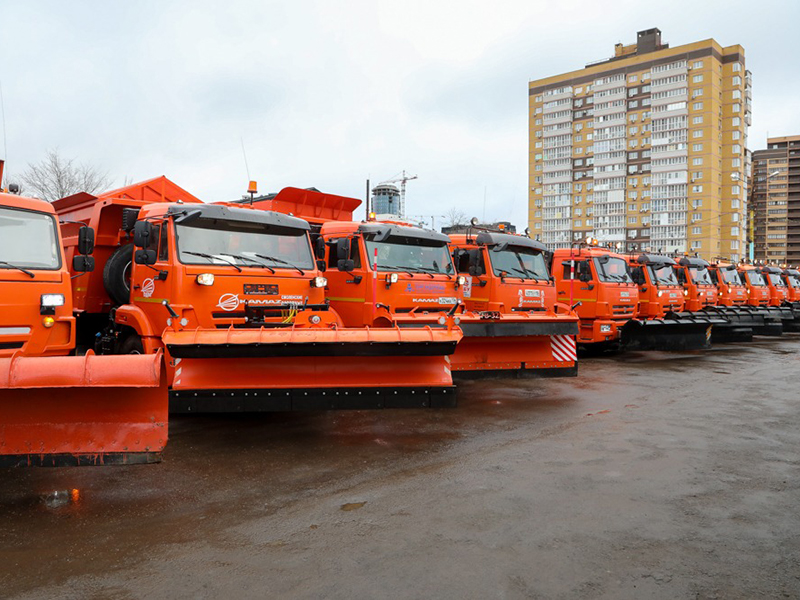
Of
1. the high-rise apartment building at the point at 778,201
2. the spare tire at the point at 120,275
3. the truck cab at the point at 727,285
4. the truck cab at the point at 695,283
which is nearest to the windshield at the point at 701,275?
the truck cab at the point at 695,283

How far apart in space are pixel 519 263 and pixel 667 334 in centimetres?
651

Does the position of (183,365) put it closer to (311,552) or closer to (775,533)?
(311,552)

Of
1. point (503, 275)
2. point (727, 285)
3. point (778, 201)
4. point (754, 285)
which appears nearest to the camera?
point (503, 275)

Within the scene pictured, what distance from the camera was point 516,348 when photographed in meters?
8.81

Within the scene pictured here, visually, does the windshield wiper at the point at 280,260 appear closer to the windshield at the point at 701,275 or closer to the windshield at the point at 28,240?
the windshield at the point at 28,240

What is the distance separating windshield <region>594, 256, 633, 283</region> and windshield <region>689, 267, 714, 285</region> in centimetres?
542

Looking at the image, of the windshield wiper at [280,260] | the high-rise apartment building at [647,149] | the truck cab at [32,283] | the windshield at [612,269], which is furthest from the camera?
the high-rise apartment building at [647,149]

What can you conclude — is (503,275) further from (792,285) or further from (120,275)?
(792,285)

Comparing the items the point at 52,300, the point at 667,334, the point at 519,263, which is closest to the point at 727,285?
the point at 667,334

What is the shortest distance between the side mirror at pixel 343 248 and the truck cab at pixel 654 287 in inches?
378

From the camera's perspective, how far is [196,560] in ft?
11.4

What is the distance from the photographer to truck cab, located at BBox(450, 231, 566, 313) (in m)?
10.3

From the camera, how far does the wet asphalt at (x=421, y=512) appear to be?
3.24 m

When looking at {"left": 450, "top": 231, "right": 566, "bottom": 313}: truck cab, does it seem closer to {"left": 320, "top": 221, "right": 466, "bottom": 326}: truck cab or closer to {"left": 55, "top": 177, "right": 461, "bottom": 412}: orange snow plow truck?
{"left": 320, "top": 221, "right": 466, "bottom": 326}: truck cab
